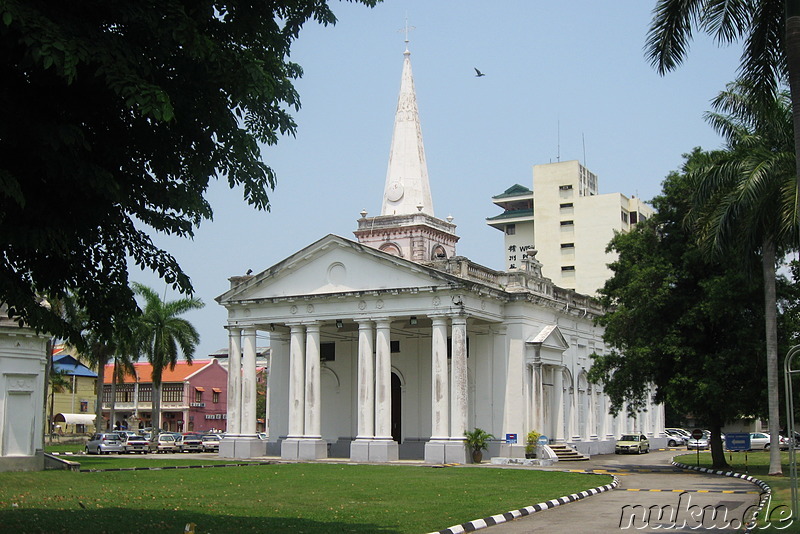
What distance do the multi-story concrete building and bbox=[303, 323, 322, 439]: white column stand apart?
54.6 meters

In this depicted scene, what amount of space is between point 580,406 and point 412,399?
9890 mm

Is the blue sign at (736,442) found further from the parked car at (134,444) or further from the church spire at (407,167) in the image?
the parked car at (134,444)

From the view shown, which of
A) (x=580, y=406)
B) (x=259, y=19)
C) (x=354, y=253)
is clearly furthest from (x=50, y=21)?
(x=580, y=406)

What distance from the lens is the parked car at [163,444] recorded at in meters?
55.9

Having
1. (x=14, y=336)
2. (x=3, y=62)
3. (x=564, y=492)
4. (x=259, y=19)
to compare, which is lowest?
(x=564, y=492)

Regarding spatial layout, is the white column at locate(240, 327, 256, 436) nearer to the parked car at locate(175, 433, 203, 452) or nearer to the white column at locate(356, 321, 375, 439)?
the white column at locate(356, 321, 375, 439)

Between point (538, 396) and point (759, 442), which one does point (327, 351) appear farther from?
point (759, 442)

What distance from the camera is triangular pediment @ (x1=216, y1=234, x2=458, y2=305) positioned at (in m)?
39.4

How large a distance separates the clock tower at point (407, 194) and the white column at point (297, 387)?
11352mm

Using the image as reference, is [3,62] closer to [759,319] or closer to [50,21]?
[50,21]

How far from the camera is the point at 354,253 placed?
40.8 metres

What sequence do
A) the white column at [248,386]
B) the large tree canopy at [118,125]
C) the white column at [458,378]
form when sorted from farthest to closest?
the white column at [248,386] < the white column at [458,378] < the large tree canopy at [118,125]

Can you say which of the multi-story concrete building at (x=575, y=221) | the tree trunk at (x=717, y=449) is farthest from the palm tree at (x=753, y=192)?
the multi-story concrete building at (x=575, y=221)

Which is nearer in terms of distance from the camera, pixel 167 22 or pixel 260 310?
pixel 167 22
